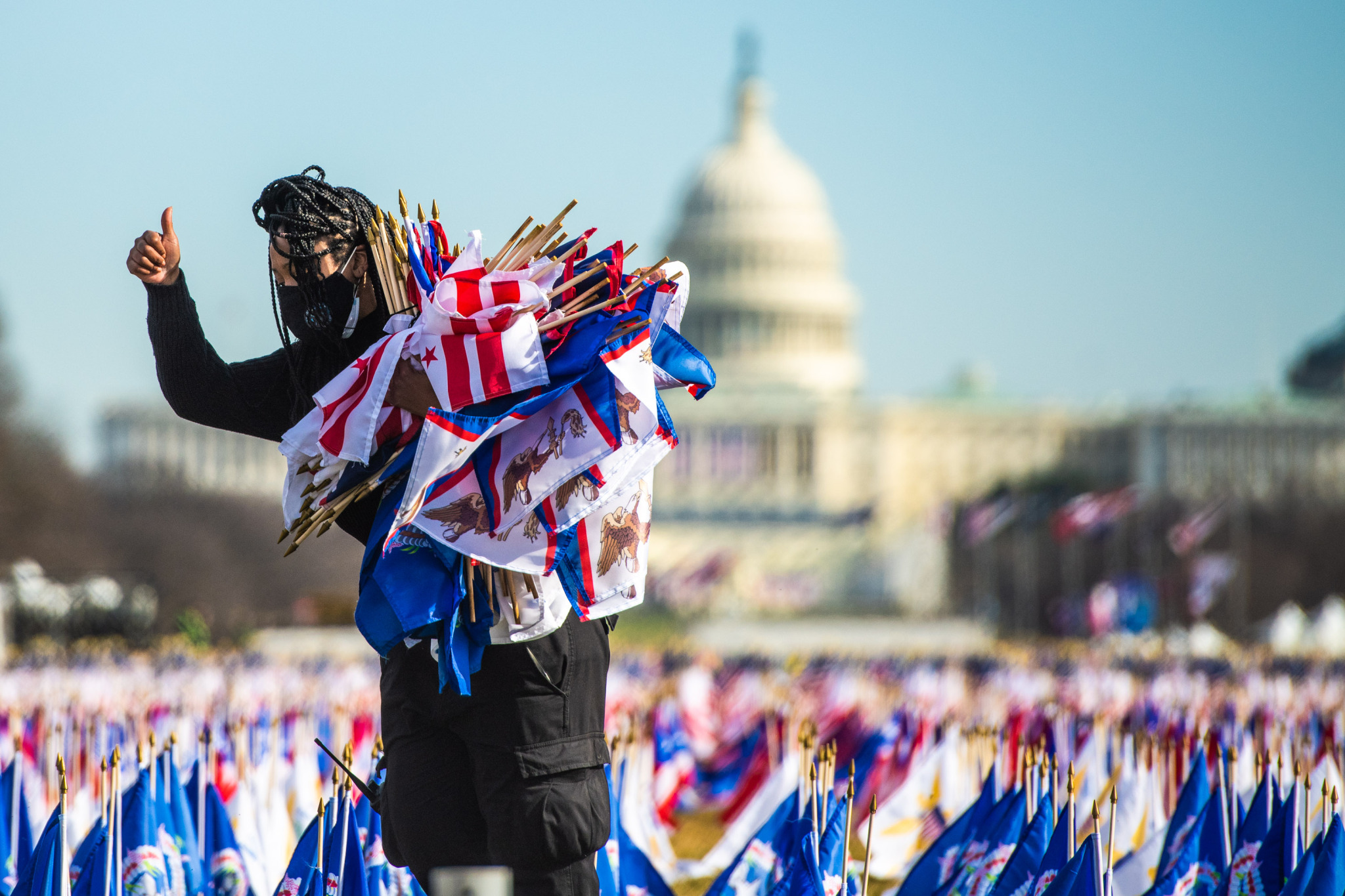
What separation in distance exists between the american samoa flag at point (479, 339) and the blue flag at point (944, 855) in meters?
3.41

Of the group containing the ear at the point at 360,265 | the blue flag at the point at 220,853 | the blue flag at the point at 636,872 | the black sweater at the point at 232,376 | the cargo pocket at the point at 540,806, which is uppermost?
the ear at the point at 360,265

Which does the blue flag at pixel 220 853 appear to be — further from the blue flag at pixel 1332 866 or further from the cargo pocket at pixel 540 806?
the blue flag at pixel 1332 866

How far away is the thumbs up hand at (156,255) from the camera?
13.9ft

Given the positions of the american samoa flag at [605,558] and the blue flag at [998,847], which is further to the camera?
the blue flag at [998,847]

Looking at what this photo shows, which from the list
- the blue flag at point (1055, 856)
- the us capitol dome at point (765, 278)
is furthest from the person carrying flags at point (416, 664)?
the us capitol dome at point (765, 278)

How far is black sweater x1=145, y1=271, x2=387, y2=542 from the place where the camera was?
4.33m

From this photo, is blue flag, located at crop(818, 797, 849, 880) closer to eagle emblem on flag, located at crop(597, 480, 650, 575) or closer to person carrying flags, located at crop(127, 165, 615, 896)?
person carrying flags, located at crop(127, 165, 615, 896)

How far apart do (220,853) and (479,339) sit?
3294 millimetres

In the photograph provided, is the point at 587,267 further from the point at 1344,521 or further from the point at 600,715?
the point at 1344,521

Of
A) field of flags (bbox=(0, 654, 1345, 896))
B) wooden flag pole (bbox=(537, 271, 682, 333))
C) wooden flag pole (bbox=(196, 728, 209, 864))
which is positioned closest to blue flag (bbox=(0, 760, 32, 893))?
field of flags (bbox=(0, 654, 1345, 896))

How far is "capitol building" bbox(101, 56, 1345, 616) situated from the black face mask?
90780 mm

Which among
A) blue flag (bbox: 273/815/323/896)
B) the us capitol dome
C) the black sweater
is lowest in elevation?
blue flag (bbox: 273/815/323/896)

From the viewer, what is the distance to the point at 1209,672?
2416 centimetres

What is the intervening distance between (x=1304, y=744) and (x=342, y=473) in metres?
7.60
